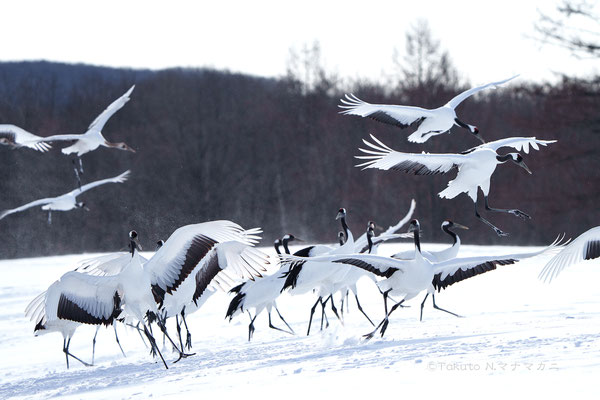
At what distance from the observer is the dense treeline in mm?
33000

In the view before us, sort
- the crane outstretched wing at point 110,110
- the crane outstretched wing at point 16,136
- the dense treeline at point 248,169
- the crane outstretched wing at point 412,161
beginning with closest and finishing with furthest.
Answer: the crane outstretched wing at point 412,161 < the crane outstretched wing at point 110,110 < the crane outstretched wing at point 16,136 < the dense treeline at point 248,169

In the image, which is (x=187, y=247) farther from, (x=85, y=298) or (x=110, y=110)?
(x=110, y=110)

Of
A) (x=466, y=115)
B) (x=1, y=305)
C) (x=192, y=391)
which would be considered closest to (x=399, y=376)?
(x=192, y=391)

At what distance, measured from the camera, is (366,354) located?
24.0 ft

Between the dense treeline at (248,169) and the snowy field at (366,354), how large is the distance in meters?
16.8

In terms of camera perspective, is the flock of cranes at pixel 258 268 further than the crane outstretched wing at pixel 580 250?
No

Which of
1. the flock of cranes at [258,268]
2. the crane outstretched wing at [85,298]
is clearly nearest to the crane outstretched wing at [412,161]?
the flock of cranes at [258,268]

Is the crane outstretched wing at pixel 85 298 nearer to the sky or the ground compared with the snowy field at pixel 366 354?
nearer to the sky

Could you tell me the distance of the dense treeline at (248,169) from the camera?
108ft

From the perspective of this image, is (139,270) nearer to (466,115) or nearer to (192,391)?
(192,391)

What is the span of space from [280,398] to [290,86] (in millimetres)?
35773

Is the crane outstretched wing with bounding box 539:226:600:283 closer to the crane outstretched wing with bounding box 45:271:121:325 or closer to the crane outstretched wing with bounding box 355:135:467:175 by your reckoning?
the crane outstretched wing with bounding box 355:135:467:175

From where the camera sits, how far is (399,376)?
19.3 feet

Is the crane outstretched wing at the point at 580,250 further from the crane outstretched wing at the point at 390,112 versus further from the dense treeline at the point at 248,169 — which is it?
the dense treeline at the point at 248,169
